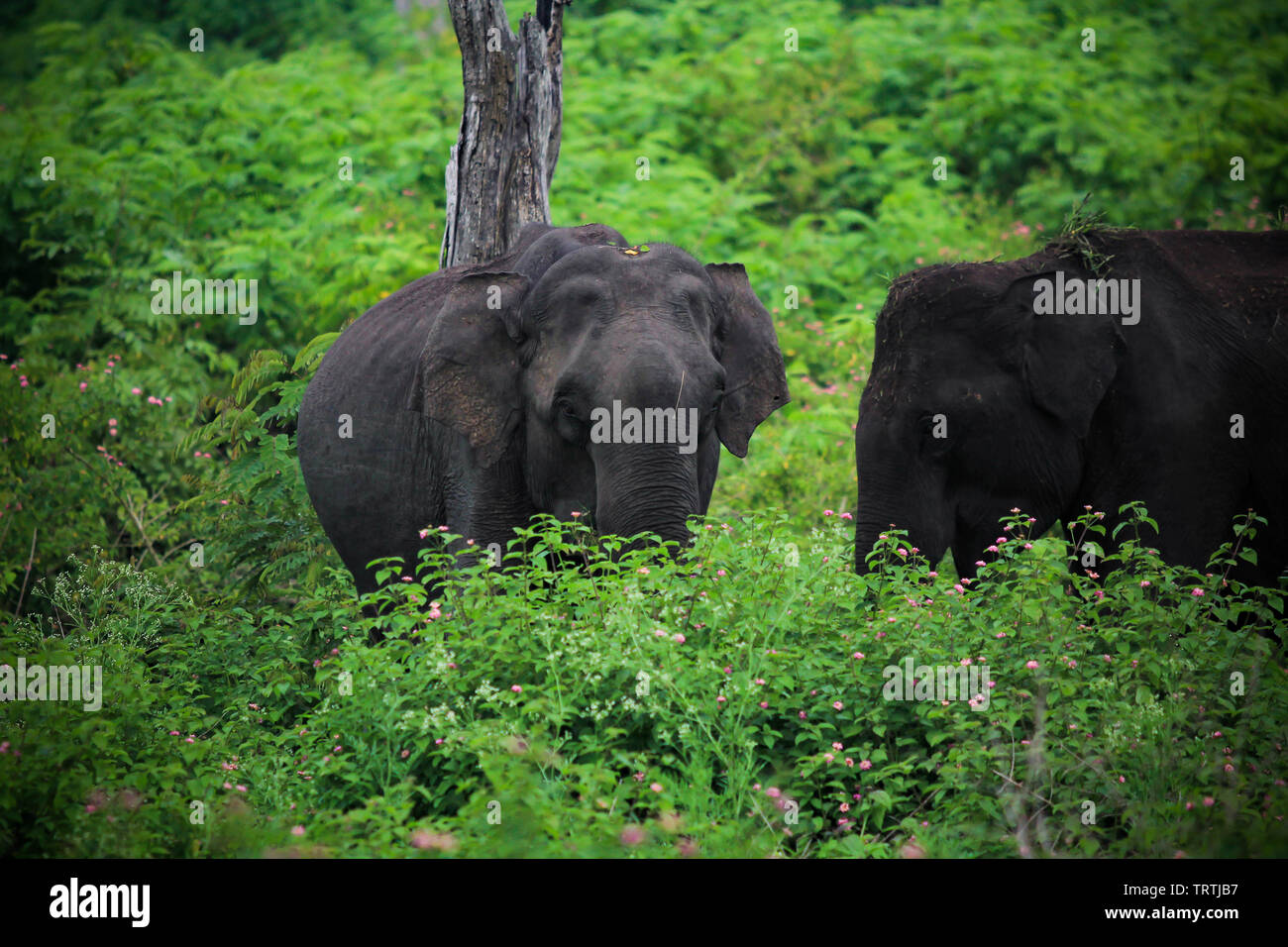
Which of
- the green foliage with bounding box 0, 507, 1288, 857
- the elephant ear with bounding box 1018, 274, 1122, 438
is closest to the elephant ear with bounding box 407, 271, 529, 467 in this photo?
the green foliage with bounding box 0, 507, 1288, 857

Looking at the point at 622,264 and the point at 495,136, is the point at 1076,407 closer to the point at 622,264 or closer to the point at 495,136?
the point at 622,264

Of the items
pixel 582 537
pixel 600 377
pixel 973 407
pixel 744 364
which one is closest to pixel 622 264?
pixel 600 377

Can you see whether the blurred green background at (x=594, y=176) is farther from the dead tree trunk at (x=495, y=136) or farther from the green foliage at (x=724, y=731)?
the green foliage at (x=724, y=731)

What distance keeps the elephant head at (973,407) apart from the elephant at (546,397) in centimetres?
69

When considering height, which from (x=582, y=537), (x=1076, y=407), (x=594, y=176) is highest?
(x=594, y=176)

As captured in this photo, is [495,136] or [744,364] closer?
[744,364]

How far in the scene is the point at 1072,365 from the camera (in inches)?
319

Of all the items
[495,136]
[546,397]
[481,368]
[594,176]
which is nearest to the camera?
[546,397]

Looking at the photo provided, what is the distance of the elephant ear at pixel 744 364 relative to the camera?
787 centimetres

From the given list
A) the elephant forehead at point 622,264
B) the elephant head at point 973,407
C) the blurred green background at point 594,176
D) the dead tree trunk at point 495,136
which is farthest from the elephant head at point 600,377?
the blurred green background at point 594,176

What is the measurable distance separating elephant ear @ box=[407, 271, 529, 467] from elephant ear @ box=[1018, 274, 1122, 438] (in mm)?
2765

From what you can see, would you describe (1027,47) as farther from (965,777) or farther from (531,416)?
(965,777)

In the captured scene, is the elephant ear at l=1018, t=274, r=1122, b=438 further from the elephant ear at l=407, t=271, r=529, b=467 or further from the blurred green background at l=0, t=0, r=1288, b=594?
the blurred green background at l=0, t=0, r=1288, b=594

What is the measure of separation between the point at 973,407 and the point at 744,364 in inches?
49.4
